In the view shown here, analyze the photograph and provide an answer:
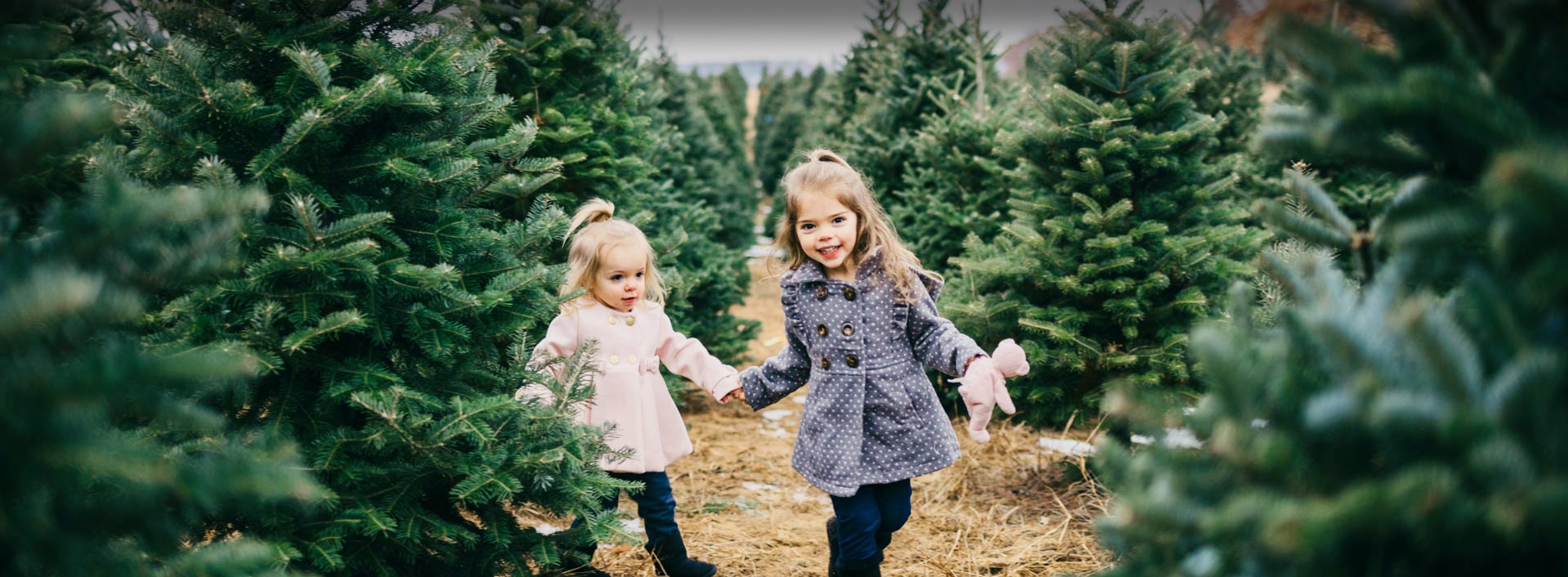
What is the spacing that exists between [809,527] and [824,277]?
162 centimetres

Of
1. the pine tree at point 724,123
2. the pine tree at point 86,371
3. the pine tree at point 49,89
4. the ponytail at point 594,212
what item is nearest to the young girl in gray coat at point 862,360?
the ponytail at point 594,212

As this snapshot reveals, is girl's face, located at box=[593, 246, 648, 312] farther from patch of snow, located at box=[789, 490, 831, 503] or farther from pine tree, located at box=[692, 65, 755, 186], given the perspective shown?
pine tree, located at box=[692, 65, 755, 186]

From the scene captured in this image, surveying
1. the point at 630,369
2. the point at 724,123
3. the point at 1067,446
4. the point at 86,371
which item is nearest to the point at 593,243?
the point at 630,369

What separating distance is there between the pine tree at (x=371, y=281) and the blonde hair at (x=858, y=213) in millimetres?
1027

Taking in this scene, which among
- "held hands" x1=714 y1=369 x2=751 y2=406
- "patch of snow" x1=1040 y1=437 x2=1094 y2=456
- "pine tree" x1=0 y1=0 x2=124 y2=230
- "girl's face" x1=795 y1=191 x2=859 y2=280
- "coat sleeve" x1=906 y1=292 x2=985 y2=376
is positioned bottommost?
"patch of snow" x1=1040 y1=437 x2=1094 y2=456

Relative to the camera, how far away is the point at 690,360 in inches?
151

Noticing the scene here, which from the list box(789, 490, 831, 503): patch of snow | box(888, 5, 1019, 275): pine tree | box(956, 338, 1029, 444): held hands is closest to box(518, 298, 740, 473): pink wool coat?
box(956, 338, 1029, 444): held hands

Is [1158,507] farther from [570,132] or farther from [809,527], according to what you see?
[570,132]

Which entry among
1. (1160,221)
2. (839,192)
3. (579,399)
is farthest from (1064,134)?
(579,399)

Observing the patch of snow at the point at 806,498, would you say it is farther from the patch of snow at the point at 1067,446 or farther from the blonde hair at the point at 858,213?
the blonde hair at the point at 858,213

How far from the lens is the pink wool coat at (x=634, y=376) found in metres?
3.57

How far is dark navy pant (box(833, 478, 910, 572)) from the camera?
3.25 m

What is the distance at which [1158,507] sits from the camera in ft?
4.04

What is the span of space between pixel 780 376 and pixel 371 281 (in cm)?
167
